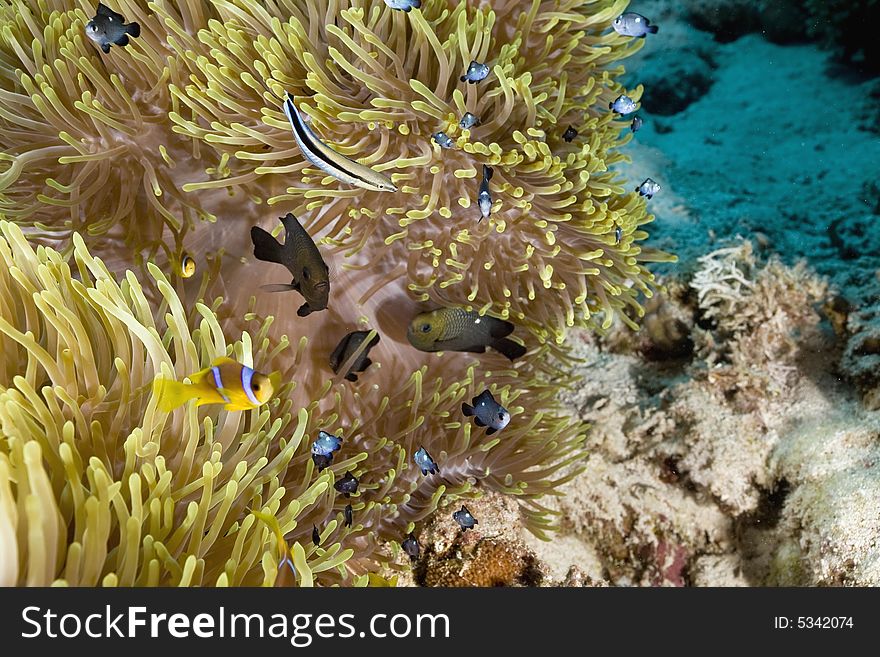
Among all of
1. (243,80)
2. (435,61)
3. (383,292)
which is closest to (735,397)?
(383,292)

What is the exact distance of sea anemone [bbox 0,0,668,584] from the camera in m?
1.57

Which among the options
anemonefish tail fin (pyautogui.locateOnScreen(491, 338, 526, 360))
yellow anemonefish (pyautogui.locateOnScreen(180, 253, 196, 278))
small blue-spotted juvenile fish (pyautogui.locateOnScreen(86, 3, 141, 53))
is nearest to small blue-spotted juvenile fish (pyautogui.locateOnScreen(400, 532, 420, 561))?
anemonefish tail fin (pyautogui.locateOnScreen(491, 338, 526, 360))

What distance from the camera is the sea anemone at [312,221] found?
1.57m

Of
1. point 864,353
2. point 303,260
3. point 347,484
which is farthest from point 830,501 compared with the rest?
point 303,260

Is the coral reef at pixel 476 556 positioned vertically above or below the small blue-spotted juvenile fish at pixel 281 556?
above

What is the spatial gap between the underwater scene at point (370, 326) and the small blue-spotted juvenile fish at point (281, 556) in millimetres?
11

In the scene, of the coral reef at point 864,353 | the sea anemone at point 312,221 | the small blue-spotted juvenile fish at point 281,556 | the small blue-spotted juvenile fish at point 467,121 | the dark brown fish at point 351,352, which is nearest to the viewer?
the small blue-spotted juvenile fish at point 281,556

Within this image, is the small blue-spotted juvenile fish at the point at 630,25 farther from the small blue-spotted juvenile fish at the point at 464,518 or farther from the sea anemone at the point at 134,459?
the small blue-spotted juvenile fish at the point at 464,518

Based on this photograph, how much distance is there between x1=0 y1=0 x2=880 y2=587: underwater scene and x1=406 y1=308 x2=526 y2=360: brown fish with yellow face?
0.02m

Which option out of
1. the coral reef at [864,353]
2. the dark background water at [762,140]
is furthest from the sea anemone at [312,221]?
the dark background water at [762,140]

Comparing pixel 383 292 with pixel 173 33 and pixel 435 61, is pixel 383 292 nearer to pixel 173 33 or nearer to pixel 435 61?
pixel 435 61

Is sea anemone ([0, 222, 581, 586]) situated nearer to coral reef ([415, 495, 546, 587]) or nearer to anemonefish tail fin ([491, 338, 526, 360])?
coral reef ([415, 495, 546, 587])
